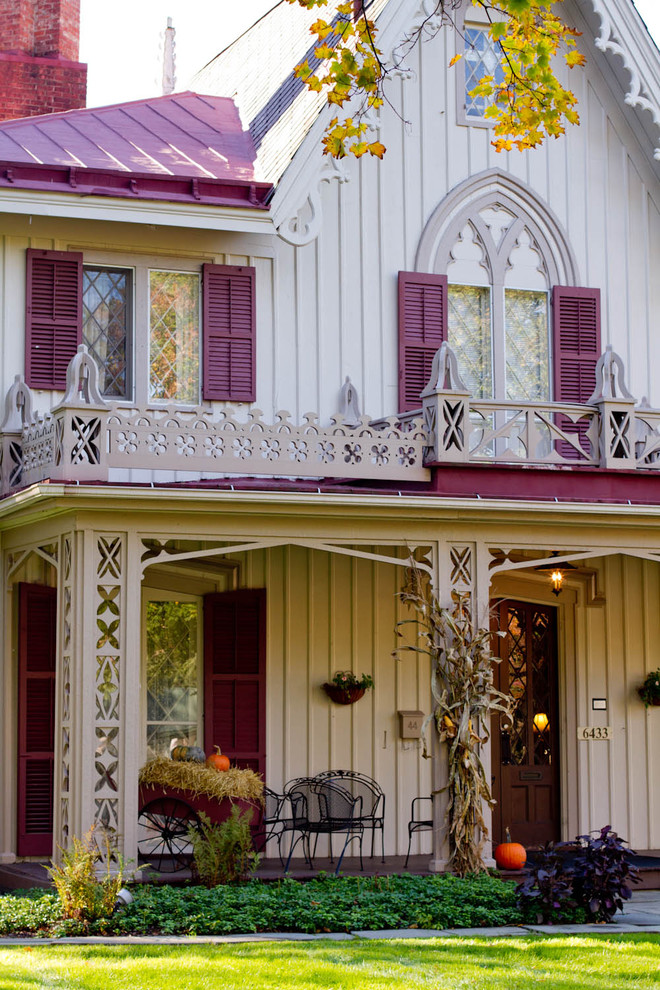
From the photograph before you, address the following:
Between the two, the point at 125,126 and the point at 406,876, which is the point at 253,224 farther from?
the point at 406,876

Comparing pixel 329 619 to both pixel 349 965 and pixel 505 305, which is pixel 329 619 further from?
pixel 349 965

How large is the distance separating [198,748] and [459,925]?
146 inches

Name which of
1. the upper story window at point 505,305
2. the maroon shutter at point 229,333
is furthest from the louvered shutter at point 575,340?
the maroon shutter at point 229,333

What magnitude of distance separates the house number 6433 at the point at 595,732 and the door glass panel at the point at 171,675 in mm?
4251

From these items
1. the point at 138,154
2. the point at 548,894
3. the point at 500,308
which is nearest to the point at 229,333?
the point at 138,154

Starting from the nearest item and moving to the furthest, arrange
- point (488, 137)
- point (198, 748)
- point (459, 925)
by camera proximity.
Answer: point (459, 925) < point (198, 748) < point (488, 137)

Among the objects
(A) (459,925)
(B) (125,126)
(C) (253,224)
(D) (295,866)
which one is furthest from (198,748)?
(B) (125,126)

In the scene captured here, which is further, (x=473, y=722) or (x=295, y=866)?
(x=295, y=866)

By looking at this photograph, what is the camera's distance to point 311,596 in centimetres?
1507

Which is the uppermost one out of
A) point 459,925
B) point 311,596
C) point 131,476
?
point 131,476

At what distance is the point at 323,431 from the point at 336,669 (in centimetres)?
310

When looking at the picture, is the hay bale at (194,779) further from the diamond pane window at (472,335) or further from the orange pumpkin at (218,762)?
the diamond pane window at (472,335)

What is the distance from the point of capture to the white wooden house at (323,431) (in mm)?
12508

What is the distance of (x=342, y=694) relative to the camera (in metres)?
14.8
